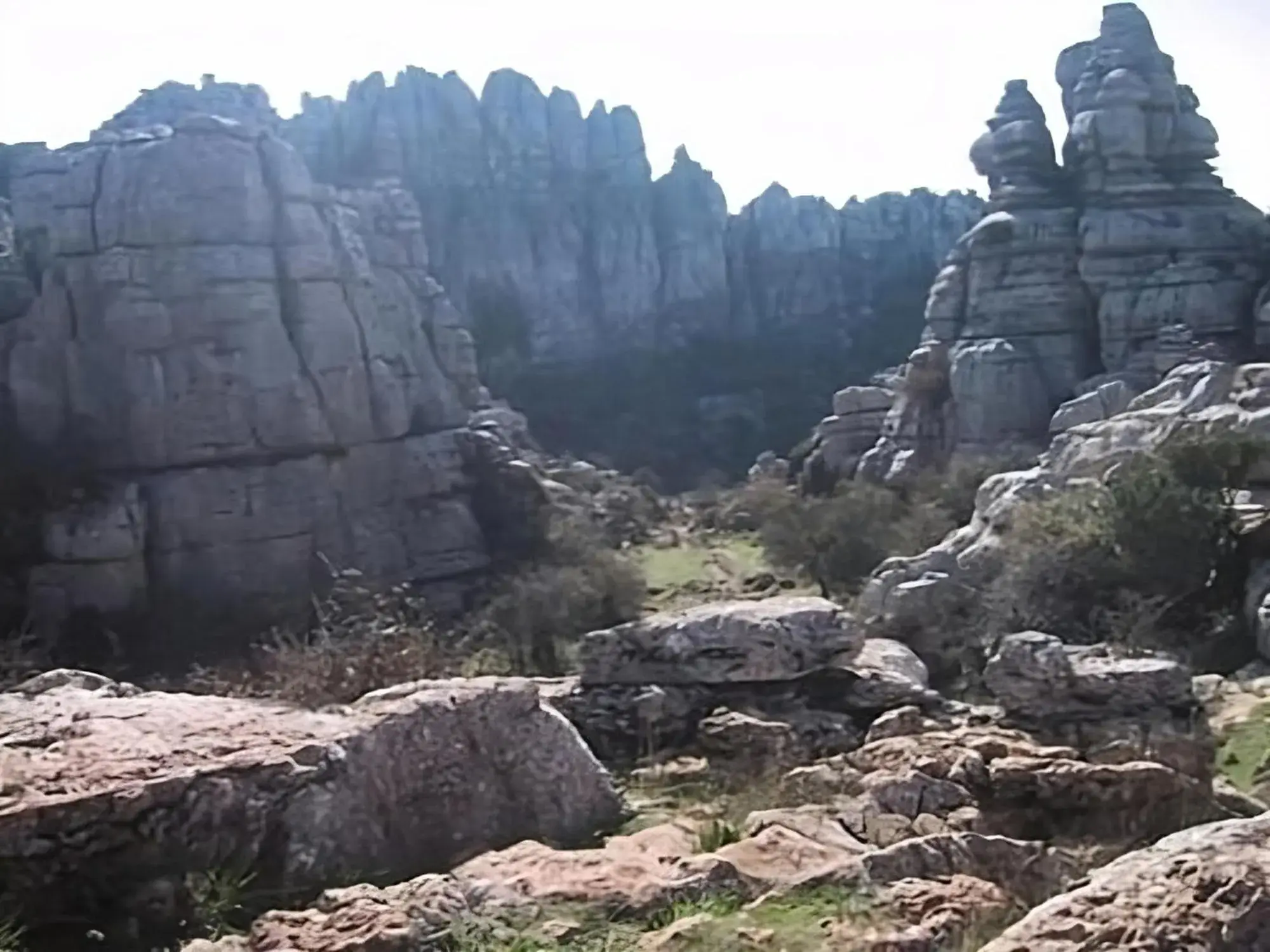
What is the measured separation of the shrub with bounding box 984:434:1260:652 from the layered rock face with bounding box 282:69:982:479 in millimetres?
29448

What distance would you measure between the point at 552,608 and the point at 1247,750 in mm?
11801

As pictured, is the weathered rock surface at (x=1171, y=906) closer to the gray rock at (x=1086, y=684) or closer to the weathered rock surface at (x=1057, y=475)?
the gray rock at (x=1086, y=684)

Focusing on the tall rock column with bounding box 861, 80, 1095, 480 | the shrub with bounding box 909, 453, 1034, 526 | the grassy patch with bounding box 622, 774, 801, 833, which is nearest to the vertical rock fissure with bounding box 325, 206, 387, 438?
the shrub with bounding box 909, 453, 1034, 526

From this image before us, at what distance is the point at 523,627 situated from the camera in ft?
55.4

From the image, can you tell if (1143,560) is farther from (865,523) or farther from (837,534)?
(865,523)

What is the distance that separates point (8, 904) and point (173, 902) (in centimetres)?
43

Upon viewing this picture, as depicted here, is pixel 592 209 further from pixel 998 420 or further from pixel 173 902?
pixel 173 902

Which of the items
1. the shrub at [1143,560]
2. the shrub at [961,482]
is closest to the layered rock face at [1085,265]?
the shrub at [961,482]

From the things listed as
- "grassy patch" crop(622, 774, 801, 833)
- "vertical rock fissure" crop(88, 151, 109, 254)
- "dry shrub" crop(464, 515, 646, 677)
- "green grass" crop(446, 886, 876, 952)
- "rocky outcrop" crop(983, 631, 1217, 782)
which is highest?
"vertical rock fissure" crop(88, 151, 109, 254)

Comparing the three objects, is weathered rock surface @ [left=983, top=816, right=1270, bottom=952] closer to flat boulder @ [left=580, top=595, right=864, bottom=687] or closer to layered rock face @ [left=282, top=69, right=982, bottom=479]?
flat boulder @ [left=580, top=595, right=864, bottom=687]

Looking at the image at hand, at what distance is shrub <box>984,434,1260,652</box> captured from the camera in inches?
408

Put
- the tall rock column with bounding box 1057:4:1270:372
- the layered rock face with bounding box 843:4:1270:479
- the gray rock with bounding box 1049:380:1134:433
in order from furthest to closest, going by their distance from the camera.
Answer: the layered rock face with bounding box 843:4:1270:479 → the tall rock column with bounding box 1057:4:1270:372 → the gray rock with bounding box 1049:380:1134:433

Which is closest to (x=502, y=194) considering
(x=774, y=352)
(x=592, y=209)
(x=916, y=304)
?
(x=592, y=209)

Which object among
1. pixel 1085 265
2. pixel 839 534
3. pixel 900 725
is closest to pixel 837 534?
pixel 839 534
